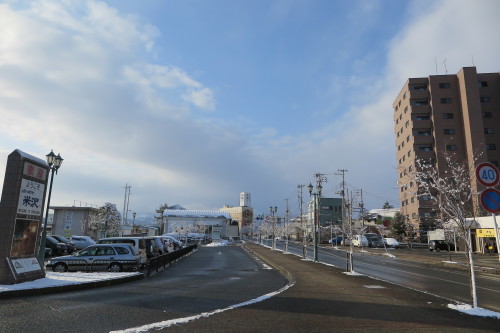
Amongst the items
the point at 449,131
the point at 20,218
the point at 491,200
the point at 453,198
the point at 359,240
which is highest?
the point at 449,131

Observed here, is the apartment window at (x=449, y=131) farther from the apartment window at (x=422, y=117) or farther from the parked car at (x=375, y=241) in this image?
the parked car at (x=375, y=241)

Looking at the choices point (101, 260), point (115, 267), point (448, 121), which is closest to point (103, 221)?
point (101, 260)

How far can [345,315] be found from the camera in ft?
25.6

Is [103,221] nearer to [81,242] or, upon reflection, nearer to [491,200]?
[81,242]

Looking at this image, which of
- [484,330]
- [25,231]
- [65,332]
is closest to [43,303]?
[65,332]

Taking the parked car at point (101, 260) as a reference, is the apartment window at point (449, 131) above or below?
above

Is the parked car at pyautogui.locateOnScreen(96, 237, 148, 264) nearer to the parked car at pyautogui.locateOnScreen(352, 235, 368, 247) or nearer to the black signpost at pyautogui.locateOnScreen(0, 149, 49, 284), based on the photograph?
the black signpost at pyautogui.locateOnScreen(0, 149, 49, 284)

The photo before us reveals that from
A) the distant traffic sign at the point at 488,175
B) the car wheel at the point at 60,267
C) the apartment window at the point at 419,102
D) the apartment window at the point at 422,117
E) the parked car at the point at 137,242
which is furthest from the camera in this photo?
the apartment window at the point at 419,102

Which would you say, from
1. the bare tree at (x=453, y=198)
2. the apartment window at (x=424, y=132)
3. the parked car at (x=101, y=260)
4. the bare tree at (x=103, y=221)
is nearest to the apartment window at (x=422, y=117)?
the apartment window at (x=424, y=132)

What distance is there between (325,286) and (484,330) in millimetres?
6025

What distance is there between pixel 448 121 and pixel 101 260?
64.6 metres

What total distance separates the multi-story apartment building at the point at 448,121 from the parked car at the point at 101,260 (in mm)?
51901

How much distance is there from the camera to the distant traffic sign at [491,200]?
7832 mm

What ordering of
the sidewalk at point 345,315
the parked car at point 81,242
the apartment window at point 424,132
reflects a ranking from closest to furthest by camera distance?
the sidewalk at point 345,315 → the parked car at point 81,242 → the apartment window at point 424,132
